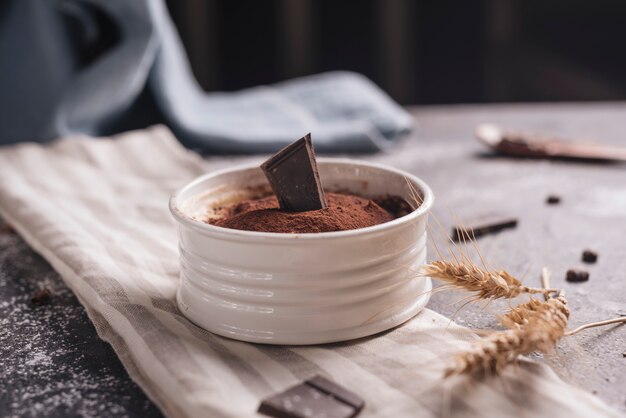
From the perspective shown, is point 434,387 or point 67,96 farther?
point 67,96

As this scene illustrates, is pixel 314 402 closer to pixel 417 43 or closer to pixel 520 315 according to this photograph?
pixel 520 315

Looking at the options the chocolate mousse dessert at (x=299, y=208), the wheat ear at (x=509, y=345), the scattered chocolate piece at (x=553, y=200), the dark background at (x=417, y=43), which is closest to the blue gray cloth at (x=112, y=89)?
the scattered chocolate piece at (x=553, y=200)

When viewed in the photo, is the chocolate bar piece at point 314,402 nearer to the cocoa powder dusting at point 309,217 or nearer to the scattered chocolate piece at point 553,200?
the cocoa powder dusting at point 309,217

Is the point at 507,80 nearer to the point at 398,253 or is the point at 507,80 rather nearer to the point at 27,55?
the point at 27,55

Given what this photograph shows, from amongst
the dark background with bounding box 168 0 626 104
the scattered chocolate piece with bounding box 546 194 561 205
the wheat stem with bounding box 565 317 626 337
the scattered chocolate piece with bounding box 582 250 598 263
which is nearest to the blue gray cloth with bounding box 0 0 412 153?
the scattered chocolate piece with bounding box 546 194 561 205

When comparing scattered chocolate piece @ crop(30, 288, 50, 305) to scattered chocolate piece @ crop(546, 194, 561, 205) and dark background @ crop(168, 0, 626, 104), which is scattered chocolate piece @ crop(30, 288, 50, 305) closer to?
scattered chocolate piece @ crop(546, 194, 561, 205)

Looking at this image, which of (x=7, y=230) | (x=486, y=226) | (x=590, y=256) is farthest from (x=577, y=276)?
(x=7, y=230)

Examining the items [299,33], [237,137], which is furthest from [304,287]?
[299,33]
